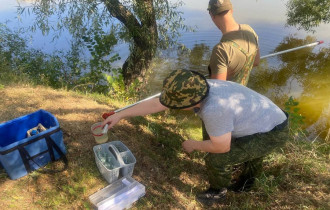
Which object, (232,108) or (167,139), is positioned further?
(167,139)

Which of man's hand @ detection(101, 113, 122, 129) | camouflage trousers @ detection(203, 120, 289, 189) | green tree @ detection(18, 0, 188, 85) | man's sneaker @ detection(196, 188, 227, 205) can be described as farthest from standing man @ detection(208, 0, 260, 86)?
green tree @ detection(18, 0, 188, 85)

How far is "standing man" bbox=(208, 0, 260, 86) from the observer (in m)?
2.67

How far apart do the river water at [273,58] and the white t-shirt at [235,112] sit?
4.13 meters

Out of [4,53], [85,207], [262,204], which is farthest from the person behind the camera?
[4,53]

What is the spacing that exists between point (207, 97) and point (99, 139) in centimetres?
160

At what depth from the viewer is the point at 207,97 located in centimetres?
201

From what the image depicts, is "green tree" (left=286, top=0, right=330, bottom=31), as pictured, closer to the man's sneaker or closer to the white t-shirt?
the white t-shirt

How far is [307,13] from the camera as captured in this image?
9.49 m

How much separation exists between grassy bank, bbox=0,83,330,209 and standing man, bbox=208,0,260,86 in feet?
4.45

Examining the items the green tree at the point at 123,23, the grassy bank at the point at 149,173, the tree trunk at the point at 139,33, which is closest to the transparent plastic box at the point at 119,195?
the grassy bank at the point at 149,173

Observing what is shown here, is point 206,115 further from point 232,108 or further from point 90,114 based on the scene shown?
point 90,114

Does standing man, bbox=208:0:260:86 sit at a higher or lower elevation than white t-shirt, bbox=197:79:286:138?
higher

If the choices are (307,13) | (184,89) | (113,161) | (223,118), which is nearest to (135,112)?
(113,161)

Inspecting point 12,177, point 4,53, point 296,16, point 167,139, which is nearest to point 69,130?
point 12,177
